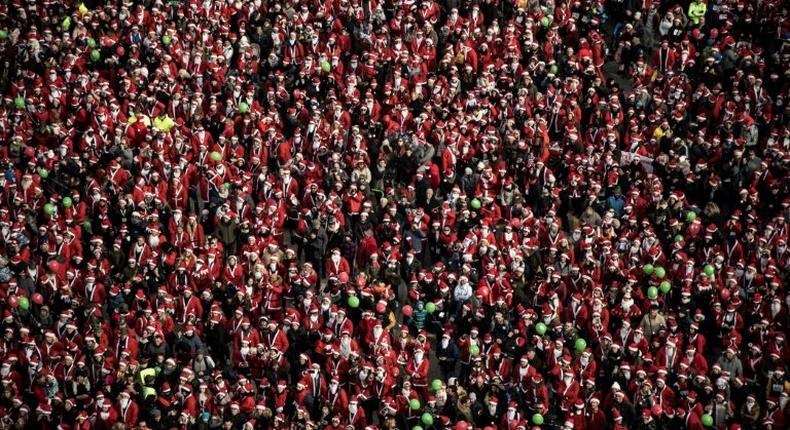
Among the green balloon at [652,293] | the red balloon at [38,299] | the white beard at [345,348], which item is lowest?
the white beard at [345,348]

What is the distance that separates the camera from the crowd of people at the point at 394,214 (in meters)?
23.2

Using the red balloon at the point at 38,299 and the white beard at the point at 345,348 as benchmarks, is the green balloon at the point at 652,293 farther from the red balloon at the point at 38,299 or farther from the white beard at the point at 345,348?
the red balloon at the point at 38,299

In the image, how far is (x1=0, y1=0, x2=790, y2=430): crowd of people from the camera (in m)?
23.2

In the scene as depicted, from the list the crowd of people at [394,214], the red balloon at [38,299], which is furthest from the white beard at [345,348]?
the red balloon at [38,299]

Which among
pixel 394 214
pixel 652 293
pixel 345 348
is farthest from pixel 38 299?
pixel 652 293

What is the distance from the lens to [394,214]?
26.3 metres

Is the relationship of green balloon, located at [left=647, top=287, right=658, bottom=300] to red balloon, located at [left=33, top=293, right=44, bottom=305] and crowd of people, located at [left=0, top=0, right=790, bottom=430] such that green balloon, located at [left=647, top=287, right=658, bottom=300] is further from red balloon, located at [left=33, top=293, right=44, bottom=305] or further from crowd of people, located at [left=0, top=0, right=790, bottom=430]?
red balloon, located at [left=33, top=293, right=44, bottom=305]

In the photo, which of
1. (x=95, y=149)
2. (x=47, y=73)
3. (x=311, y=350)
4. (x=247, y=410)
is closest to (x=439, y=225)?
(x=311, y=350)

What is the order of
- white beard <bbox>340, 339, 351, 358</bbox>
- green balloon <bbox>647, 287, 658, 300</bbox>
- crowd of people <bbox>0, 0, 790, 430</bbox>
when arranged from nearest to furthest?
crowd of people <bbox>0, 0, 790, 430</bbox> → white beard <bbox>340, 339, 351, 358</bbox> → green balloon <bbox>647, 287, 658, 300</bbox>

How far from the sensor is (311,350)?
2412cm

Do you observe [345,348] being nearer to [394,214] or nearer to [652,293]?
[394,214]

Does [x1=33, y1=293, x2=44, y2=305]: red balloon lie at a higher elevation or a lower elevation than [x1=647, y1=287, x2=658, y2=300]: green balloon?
higher

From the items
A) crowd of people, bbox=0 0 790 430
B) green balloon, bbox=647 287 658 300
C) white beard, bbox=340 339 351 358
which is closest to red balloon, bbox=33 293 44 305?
crowd of people, bbox=0 0 790 430

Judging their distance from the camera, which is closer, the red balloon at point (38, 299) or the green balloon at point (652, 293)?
the red balloon at point (38, 299)
